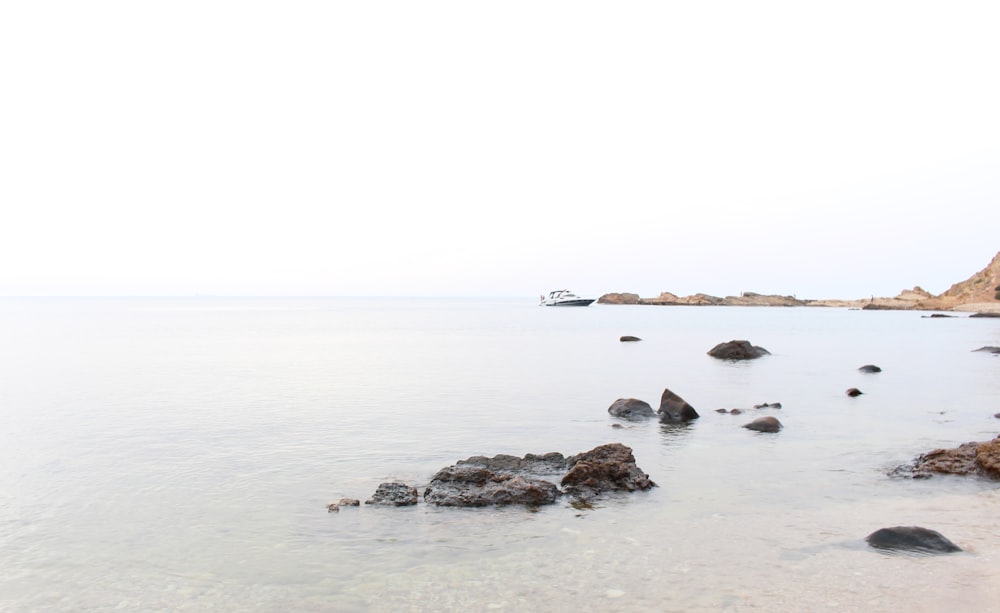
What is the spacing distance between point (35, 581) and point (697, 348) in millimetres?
59925

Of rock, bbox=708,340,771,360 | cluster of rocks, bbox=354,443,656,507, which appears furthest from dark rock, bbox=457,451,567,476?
rock, bbox=708,340,771,360

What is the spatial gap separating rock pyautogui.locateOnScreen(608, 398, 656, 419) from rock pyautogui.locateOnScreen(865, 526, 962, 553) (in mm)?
13519

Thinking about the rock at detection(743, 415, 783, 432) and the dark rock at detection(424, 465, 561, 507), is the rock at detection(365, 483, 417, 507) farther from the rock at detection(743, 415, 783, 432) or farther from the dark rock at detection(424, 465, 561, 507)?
the rock at detection(743, 415, 783, 432)

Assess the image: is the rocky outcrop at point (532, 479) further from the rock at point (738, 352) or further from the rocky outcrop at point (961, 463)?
the rock at point (738, 352)

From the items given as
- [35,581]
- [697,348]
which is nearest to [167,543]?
[35,581]

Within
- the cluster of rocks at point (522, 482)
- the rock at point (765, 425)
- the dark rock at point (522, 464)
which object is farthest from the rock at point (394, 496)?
the rock at point (765, 425)

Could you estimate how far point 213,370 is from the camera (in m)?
44.2

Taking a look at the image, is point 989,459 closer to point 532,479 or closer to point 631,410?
point 532,479

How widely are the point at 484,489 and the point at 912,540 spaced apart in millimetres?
7621

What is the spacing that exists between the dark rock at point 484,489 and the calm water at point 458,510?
41 centimetres

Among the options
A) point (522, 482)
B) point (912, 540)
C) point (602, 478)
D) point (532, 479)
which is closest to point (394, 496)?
point (522, 482)

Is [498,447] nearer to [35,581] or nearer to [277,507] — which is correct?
[277,507]

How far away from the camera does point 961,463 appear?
16625 millimetres

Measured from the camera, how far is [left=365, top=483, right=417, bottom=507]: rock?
13.9m
